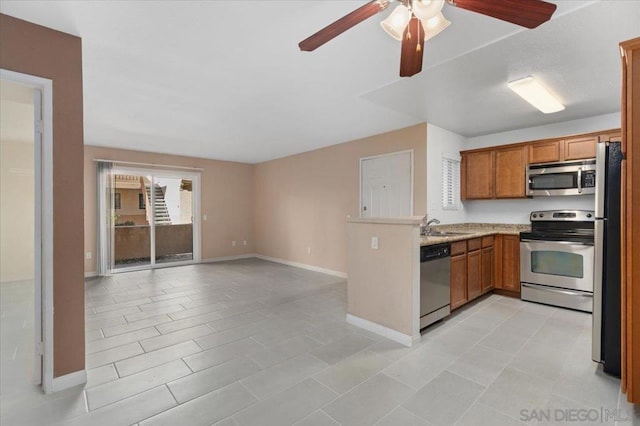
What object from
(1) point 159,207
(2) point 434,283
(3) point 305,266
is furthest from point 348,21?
(1) point 159,207

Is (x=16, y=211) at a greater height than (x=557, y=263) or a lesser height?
greater

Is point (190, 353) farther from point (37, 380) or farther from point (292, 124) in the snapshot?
point (292, 124)

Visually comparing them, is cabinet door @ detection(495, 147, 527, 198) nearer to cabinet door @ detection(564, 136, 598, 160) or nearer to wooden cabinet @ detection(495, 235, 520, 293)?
cabinet door @ detection(564, 136, 598, 160)

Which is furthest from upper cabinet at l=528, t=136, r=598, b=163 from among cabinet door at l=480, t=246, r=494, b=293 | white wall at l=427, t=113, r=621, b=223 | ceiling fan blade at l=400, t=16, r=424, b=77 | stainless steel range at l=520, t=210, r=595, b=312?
ceiling fan blade at l=400, t=16, r=424, b=77

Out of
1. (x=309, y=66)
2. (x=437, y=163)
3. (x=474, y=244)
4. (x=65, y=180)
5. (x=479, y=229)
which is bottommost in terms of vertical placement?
(x=474, y=244)

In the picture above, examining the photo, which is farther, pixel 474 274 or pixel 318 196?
pixel 318 196

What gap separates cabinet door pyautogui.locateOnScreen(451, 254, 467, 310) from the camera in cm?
322

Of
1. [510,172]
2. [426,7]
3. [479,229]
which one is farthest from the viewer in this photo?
[479,229]

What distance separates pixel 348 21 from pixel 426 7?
0.41 m

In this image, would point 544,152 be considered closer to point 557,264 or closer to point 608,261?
point 557,264

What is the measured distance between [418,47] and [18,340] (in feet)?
13.2

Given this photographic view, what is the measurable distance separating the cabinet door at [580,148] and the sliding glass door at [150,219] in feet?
23.1

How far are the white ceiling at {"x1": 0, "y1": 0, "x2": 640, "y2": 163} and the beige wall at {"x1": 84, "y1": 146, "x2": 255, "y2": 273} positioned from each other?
2.02m

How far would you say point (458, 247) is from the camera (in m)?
3.29
